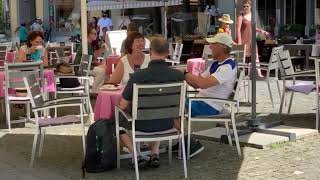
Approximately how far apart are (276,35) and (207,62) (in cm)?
1063

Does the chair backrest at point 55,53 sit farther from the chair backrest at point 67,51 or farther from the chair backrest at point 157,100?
the chair backrest at point 157,100

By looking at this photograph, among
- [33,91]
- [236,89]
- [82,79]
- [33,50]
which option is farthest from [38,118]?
[33,50]

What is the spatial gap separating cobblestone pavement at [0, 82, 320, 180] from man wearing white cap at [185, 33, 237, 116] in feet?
1.67

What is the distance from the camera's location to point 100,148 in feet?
18.9

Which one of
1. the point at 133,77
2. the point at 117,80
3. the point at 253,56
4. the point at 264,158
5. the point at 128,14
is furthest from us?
the point at 128,14

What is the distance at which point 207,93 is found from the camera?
646 centimetres

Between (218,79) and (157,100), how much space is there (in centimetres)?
117

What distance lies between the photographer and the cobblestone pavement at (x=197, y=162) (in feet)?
18.6

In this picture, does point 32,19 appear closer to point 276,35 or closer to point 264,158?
point 276,35

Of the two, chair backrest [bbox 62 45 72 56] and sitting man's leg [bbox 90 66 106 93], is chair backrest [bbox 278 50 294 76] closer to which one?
sitting man's leg [bbox 90 66 106 93]

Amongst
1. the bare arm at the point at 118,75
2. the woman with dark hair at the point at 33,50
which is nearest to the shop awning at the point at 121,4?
the woman with dark hair at the point at 33,50

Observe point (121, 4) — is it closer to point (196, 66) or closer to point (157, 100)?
point (196, 66)

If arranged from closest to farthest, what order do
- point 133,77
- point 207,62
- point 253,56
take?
point 133,77 → point 253,56 → point 207,62

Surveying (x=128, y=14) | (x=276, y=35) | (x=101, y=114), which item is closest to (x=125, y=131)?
(x=101, y=114)
